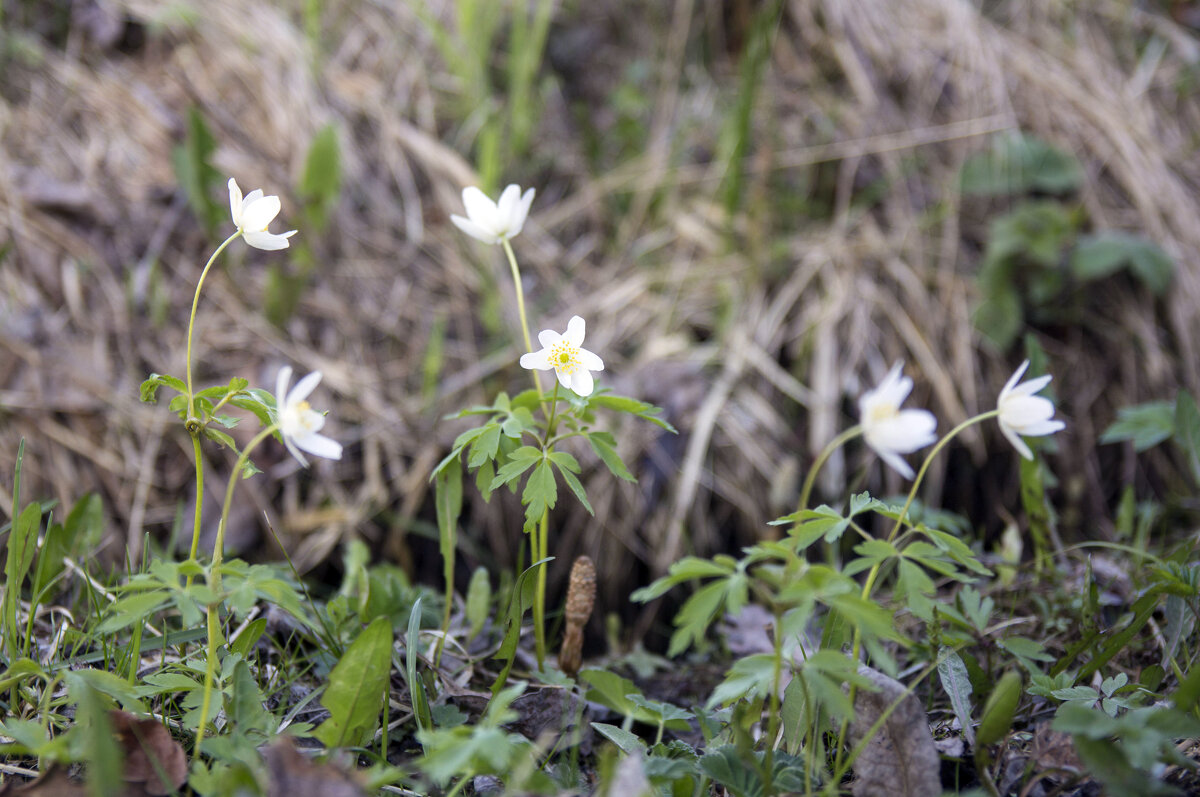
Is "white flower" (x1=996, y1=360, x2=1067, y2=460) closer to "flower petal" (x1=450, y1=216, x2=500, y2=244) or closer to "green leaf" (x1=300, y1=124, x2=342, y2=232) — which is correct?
"flower petal" (x1=450, y1=216, x2=500, y2=244)

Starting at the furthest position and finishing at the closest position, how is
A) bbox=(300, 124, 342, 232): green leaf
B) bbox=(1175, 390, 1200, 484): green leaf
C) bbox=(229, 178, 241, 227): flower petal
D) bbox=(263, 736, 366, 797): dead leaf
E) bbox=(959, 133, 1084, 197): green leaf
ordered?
bbox=(959, 133, 1084, 197): green leaf, bbox=(300, 124, 342, 232): green leaf, bbox=(1175, 390, 1200, 484): green leaf, bbox=(229, 178, 241, 227): flower petal, bbox=(263, 736, 366, 797): dead leaf

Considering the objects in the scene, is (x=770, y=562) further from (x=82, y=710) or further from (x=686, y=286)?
(x=82, y=710)

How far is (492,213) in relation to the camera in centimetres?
132

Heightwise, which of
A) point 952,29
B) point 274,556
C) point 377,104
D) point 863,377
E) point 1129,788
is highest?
point 952,29

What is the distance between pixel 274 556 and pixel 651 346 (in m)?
1.44

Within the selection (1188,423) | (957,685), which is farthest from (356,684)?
(1188,423)

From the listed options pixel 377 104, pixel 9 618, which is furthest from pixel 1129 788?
pixel 377 104

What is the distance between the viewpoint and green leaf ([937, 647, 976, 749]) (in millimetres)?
1165

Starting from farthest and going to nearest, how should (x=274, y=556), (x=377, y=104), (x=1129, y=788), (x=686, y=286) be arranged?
(x=377, y=104) < (x=686, y=286) < (x=274, y=556) < (x=1129, y=788)

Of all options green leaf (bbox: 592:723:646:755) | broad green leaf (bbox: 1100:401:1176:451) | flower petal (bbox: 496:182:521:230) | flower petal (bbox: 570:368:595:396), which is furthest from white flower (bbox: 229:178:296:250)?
broad green leaf (bbox: 1100:401:1176:451)

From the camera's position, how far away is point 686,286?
9.73 feet

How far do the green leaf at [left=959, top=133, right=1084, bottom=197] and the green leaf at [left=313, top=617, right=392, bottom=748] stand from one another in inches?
111

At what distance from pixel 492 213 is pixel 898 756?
1052 millimetres

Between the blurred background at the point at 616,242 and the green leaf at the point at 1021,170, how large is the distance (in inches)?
0.6
